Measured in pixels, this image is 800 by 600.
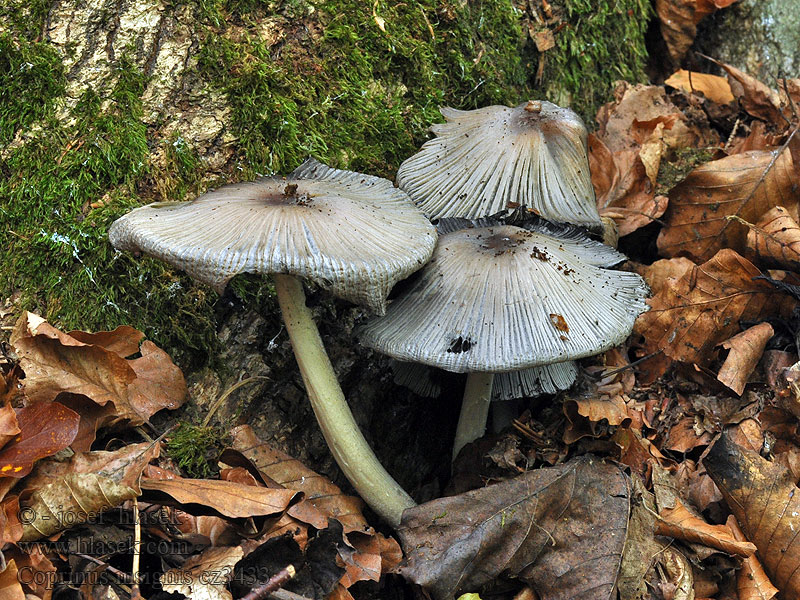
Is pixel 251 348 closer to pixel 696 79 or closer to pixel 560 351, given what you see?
pixel 560 351

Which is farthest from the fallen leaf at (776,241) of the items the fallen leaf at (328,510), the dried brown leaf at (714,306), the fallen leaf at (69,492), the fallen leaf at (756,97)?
the fallen leaf at (69,492)

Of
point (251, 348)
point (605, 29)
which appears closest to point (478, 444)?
point (251, 348)

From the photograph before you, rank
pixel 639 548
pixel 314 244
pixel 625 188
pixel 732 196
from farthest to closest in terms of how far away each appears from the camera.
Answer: pixel 625 188 < pixel 732 196 < pixel 639 548 < pixel 314 244

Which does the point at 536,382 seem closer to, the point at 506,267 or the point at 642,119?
the point at 506,267

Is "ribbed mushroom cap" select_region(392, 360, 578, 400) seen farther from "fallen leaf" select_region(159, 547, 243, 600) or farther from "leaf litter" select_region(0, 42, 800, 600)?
"fallen leaf" select_region(159, 547, 243, 600)

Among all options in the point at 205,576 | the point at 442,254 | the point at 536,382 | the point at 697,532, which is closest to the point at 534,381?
the point at 536,382

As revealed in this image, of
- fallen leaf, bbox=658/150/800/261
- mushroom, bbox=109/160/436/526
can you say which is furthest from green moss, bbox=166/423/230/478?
fallen leaf, bbox=658/150/800/261
